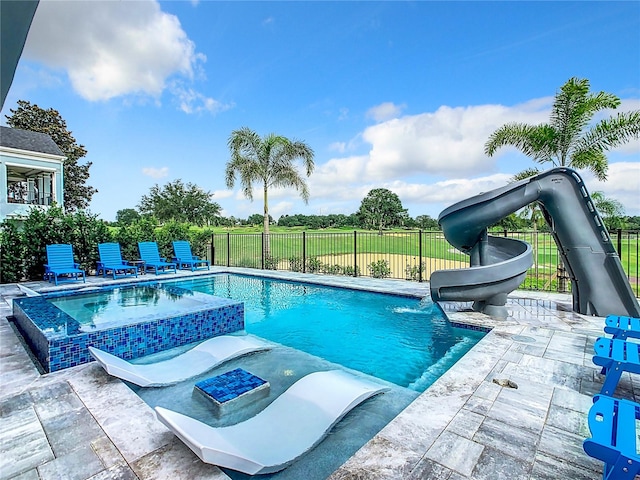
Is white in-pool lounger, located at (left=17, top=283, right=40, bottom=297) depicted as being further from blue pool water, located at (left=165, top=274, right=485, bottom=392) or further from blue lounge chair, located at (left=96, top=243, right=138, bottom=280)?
blue pool water, located at (left=165, top=274, right=485, bottom=392)

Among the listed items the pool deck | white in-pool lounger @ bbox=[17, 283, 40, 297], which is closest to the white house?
white in-pool lounger @ bbox=[17, 283, 40, 297]

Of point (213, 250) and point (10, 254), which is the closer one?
point (10, 254)

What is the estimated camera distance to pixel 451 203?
5.48 metres

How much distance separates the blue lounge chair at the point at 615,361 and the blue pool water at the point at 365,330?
1.62 m

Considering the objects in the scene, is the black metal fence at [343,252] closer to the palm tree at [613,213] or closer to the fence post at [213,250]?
the fence post at [213,250]

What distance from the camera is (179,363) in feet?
13.9

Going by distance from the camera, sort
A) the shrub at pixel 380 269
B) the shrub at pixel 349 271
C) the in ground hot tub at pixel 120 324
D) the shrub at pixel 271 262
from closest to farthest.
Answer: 1. the in ground hot tub at pixel 120 324
2. the shrub at pixel 380 269
3. the shrub at pixel 349 271
4. the shrub at pixel 271 262

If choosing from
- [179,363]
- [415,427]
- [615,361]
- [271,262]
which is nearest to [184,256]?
[271,262]

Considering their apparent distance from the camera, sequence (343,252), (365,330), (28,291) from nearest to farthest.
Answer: (365,330) < (28,291) < (343,252)

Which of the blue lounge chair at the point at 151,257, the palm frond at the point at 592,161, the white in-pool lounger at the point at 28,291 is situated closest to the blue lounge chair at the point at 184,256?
the blue lounge chair at the point at 151,257

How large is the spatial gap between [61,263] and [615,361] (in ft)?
40.9

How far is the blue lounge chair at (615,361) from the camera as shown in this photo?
2.62m

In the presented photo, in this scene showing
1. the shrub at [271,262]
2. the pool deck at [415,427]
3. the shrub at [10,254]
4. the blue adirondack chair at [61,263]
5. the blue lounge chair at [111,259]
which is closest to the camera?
the pool deck at [415,427]

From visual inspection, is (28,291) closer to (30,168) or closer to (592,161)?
(30,168)
